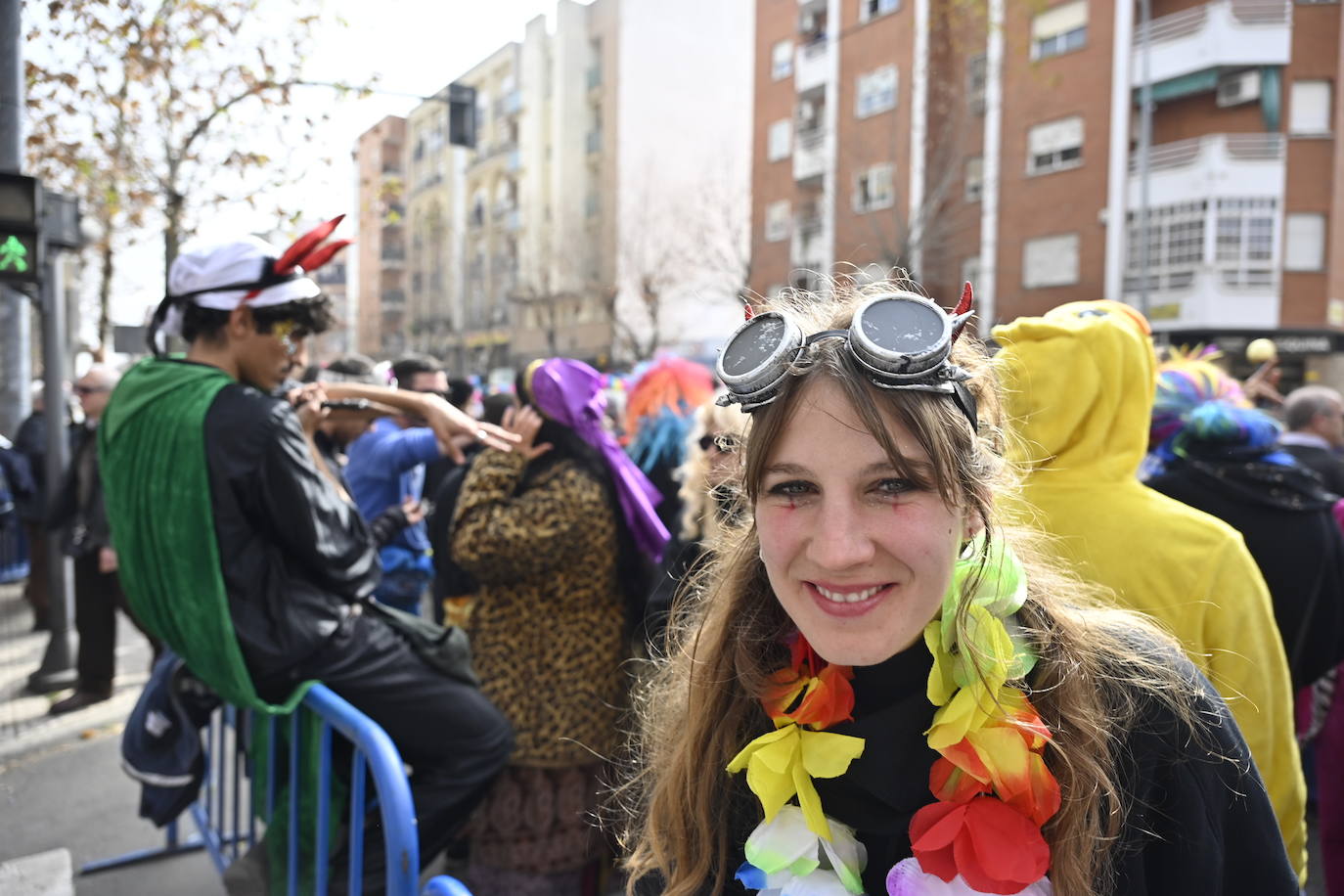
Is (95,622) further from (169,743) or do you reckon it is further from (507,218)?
(507,218)

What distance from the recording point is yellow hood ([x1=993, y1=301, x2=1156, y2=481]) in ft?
7.87

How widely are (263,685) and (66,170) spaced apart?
388 inches

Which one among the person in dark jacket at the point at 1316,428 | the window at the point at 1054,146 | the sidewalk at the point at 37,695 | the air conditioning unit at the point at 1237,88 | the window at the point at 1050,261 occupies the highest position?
the air conditioning unit at the point at 1237,88

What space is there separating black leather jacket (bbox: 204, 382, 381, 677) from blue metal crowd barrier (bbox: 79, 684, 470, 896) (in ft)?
0.62

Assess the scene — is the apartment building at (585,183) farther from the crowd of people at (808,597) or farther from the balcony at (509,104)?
the crowd of people at (808,597)

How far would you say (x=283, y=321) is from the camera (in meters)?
3.11

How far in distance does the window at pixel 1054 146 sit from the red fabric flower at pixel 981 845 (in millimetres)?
26711

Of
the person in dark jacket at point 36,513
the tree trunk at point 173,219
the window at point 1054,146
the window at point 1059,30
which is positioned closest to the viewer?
the person in dark jacket at point 36,513

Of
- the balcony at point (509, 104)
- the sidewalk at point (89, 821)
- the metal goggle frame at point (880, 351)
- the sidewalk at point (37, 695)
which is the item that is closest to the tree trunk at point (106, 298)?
the sidewalk at point (37, 695)

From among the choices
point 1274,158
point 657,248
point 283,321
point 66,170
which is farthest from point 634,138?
point 283,321

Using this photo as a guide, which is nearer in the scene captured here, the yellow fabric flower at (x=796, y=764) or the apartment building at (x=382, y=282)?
the yellow fabric flower at (x=796, y=764)

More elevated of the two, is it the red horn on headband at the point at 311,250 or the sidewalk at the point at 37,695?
the red horn on headband at the point at 311,250

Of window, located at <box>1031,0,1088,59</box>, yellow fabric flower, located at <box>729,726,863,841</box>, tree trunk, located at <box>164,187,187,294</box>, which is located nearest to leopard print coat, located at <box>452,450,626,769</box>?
yellow fabric flower, located at <box>729,726,863,841</box>

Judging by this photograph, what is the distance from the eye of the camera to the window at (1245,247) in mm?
23312
